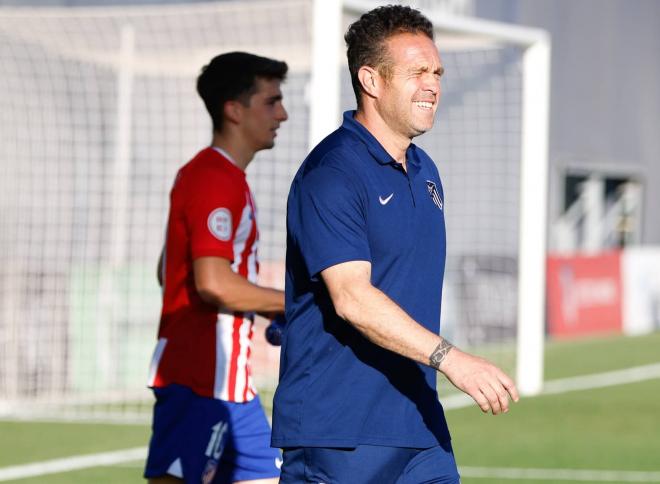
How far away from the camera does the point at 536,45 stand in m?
13.3

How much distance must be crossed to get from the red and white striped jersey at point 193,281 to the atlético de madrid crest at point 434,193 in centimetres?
116

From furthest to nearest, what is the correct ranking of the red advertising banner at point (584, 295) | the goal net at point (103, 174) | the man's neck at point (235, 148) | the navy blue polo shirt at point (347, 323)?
1. the red advertising banner at point (584, 295)
2. the goal net at point (103, 174)
3. the man's neck at point (235, 148)
4. the navy blue polo shirt at point (347, 323)

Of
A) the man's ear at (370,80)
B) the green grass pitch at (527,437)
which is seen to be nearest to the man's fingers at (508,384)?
the man's ear at (370,80)

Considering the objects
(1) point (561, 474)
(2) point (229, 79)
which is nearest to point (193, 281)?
(2) point (229, 79)

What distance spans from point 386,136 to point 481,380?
3.03 feet

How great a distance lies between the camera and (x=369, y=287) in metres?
4.14

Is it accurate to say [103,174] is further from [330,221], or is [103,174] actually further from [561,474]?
[330,221]

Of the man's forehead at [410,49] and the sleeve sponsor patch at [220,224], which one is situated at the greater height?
the man's forehead at [410,49]

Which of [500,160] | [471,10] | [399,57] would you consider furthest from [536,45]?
[471,10]

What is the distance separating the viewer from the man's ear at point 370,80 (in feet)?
14.6

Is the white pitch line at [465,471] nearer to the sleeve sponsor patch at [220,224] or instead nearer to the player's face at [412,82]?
the sleeve sponsor patch at [220,224]

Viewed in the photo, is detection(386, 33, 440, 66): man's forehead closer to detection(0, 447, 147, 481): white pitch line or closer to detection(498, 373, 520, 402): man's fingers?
detection(498, 373, 520, 402): man's fingers

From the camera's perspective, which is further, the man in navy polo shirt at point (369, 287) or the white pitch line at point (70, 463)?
the white pitch line at point (70, 463)

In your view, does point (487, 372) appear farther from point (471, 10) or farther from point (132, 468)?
point (471, 10)
